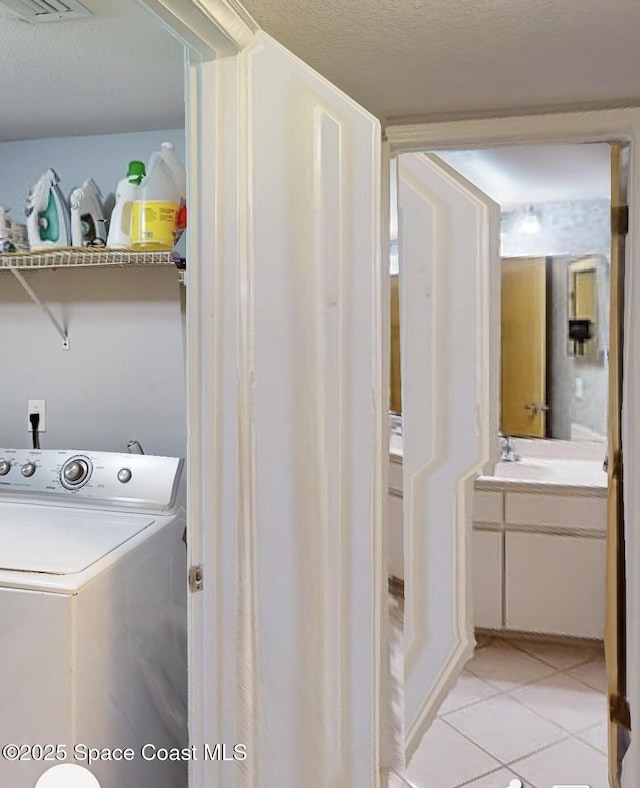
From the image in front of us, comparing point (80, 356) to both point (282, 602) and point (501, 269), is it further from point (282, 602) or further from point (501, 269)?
point (501, 269)

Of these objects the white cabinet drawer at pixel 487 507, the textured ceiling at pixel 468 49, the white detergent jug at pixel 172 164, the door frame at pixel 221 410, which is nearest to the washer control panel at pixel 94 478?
the door frame at pixel 221 410

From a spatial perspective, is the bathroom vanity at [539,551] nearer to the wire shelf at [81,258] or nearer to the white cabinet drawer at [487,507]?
the white cabinet drawer at [487,507]

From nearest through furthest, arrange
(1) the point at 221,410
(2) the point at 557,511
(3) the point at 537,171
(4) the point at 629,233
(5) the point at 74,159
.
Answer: (1) the point at 221,410, (4) the point at 629,233, (5) the point at 74,159, (3) the point at 537,171, (2) the point at 557,511

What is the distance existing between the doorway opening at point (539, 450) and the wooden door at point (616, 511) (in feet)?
2.22

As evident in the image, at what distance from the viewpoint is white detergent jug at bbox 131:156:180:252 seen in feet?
5.82

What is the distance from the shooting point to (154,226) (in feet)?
5.82

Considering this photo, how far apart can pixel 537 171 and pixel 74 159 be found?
5.94 ft

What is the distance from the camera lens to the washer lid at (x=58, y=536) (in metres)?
1.41

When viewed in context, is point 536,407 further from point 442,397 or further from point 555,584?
point 555,584

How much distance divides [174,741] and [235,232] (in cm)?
135

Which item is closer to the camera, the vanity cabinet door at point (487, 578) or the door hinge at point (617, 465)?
the door hinge at point (617, 465)

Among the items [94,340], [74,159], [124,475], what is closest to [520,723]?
[124,475]

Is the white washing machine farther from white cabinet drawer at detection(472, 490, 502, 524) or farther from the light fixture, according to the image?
the light fixture

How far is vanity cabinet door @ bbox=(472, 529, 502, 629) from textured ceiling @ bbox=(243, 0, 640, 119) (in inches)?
76.3
